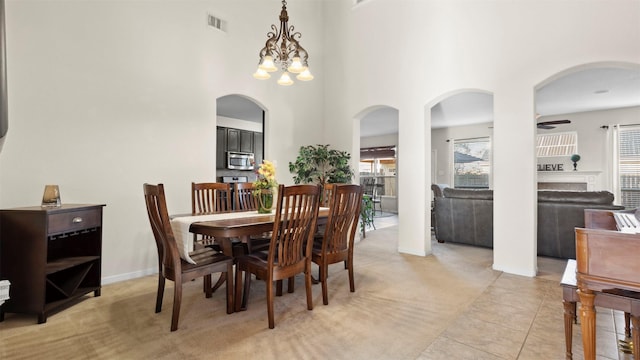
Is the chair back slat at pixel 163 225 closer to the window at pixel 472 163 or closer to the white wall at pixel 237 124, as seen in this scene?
the white wall at pixel 237 124

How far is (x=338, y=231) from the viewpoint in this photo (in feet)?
9.15

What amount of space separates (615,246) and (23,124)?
4114 mm

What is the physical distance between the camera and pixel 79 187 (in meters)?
2.99

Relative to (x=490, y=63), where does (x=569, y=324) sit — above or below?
below

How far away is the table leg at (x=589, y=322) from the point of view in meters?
1.47

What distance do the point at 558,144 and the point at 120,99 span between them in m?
9.27

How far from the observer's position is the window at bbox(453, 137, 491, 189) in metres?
8.63

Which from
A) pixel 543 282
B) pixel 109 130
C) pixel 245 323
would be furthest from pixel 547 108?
pixel 109 130

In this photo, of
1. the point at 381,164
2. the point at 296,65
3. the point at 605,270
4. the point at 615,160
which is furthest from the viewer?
the point at 381,164

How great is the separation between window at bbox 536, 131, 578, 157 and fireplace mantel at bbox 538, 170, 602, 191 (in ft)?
1.77

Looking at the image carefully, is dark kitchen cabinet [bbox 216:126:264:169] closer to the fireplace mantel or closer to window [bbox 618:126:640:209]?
the fireplace mantel

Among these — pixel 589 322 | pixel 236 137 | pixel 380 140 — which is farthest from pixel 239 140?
pixel 589 322

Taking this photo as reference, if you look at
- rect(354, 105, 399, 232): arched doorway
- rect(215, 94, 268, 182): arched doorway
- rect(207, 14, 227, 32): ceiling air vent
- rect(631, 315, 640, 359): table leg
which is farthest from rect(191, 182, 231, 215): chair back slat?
rect(354, 105, 399, 232): arched doorway

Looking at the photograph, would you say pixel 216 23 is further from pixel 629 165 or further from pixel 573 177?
pixel 629 165
